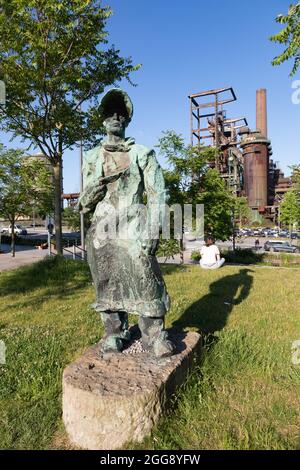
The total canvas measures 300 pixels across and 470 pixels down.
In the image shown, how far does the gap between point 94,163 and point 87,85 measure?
31.0ft

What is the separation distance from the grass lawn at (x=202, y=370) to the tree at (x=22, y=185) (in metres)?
9.34

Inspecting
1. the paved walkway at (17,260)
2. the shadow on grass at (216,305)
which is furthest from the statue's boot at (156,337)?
the paved walkway at (17,260)

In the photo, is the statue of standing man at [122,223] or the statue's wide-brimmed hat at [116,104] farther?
the statue's wide-brimmed hat at [116,104]

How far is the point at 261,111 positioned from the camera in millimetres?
57281

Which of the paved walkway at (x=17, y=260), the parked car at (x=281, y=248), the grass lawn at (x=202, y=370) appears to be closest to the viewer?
the grass lawn at (x=202, y=370)

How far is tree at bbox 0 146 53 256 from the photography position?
50.3 ft

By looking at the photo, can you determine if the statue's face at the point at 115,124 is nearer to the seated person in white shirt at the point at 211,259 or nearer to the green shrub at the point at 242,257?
the seated person in white shirt at the point at 211,259

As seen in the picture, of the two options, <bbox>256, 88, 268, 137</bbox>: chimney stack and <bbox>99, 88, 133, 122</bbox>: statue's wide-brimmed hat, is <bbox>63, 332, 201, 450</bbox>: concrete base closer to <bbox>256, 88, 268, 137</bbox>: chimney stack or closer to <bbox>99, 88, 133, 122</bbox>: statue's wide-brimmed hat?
<bbox>99, 88, 133, 122</bbox>: statue's wide-brimmed hat

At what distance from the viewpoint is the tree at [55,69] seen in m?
9.55

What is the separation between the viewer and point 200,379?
11.1 feet

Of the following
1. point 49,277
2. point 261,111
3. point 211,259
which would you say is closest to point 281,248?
point 211,259

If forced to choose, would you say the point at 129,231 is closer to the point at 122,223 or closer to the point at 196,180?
the point at 122,223

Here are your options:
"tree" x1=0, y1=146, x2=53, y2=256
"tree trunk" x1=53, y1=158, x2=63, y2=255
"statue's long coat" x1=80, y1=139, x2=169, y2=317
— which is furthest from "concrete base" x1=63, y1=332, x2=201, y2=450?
"tree" x1=0, y1=146, x2=53, y2=256
